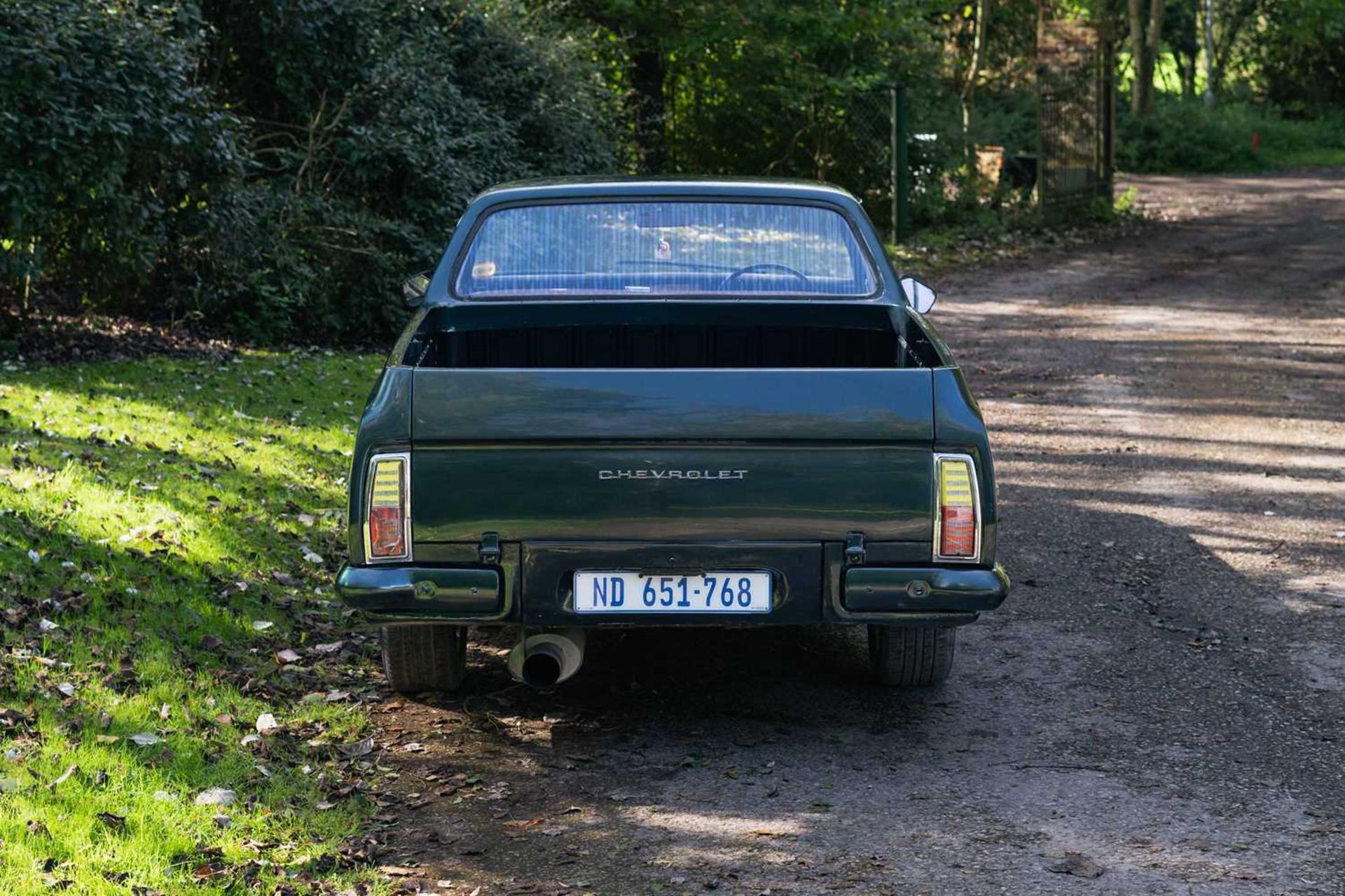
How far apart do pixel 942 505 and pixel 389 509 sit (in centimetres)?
165

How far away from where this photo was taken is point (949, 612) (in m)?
4.75

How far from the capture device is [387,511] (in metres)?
4.64

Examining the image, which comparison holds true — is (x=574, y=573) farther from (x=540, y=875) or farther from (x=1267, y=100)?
(x=1267, y=100)

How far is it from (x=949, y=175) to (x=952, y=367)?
1919 cm

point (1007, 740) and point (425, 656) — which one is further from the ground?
point (425, 656)

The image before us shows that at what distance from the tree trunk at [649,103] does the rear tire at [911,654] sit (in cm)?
1737

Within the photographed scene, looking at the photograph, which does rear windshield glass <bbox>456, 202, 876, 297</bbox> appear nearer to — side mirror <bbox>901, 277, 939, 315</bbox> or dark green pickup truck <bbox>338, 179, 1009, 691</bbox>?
side mirror <bbox>901, 277, 939, 315</bbox>

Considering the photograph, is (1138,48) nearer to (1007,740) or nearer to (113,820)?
(1007,740)

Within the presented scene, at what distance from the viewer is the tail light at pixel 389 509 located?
4.61 meters

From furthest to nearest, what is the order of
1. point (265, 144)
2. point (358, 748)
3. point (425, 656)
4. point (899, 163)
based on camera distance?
point (899, 163)
point (265, 144)
point (425, 656)
point (358, 748)

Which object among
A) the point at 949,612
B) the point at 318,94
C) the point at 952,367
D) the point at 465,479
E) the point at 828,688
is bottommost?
the point at 828,688

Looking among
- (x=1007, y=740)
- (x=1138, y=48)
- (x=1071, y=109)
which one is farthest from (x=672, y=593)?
(x=1138, y=48)

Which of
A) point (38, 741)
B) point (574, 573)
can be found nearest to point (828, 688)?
point (574, 573)

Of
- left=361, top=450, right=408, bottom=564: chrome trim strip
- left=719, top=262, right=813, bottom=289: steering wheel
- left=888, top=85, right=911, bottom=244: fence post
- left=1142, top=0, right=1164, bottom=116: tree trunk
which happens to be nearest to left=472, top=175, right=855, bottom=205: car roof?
left=719, top=262, right=813, bottom=289: steering wheel
